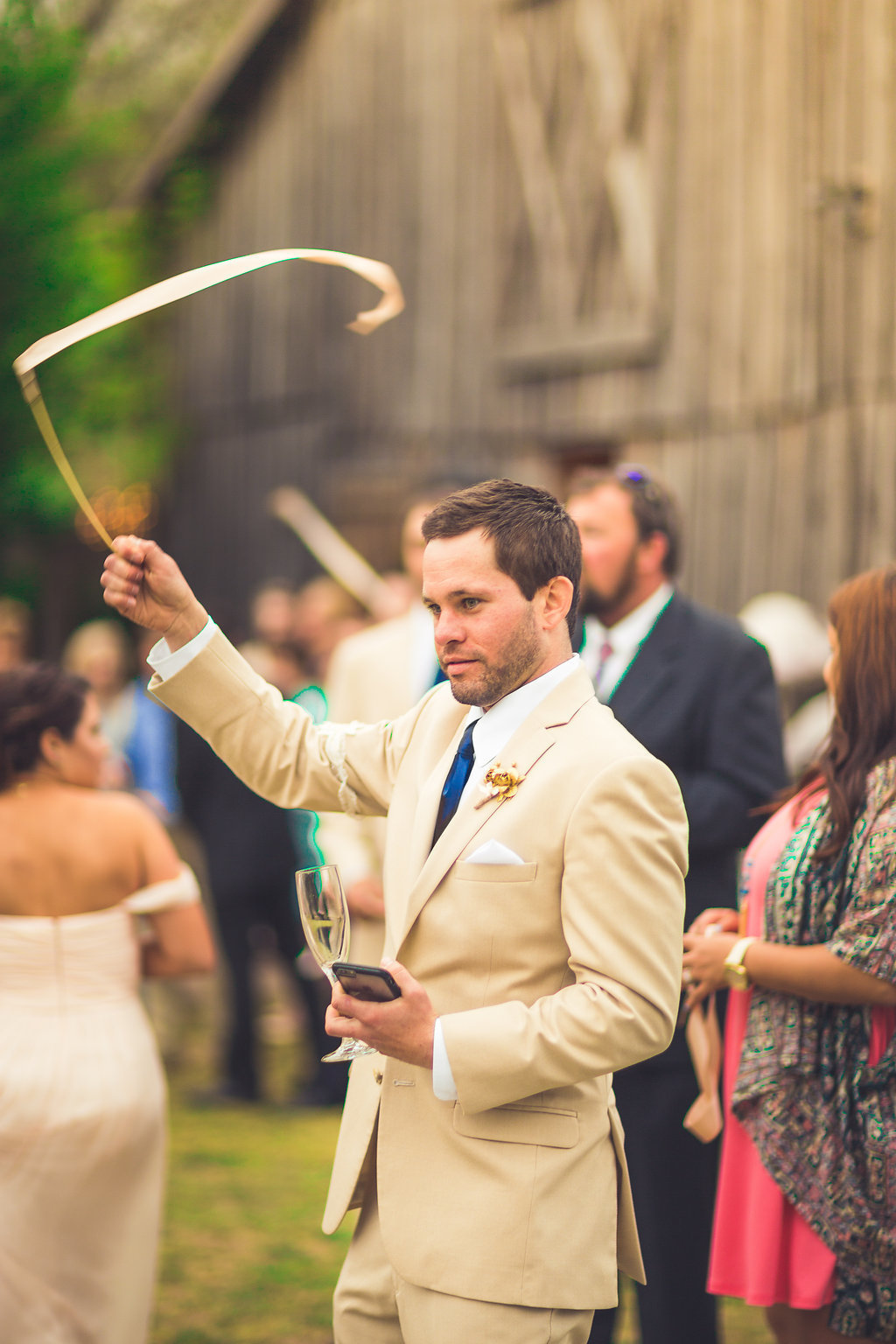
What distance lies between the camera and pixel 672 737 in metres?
3.41

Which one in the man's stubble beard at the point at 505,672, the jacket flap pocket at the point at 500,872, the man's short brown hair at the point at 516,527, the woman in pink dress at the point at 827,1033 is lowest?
the woman in pink dress at the point at 827,1033

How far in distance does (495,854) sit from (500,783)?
0.14 metres

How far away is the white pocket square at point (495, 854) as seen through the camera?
212cm

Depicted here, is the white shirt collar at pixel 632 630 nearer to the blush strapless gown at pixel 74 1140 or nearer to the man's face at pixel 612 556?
the man's face at pixel 612 556

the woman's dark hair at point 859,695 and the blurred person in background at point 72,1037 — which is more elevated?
the woman's dark hair at point 859,695

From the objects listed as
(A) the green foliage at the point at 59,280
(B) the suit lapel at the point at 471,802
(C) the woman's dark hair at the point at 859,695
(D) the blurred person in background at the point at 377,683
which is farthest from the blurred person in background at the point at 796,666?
(A) the green foliage at the point at 59,280

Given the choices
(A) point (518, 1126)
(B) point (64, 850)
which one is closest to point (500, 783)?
(A) point (518, 1126)

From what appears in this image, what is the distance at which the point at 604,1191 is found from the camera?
221 centimetres

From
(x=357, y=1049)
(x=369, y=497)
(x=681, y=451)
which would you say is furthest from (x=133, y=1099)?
(x=369, y=497)

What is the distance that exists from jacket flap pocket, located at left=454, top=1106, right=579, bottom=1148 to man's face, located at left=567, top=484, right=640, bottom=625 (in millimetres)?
1749

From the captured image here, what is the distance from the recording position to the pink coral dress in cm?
284

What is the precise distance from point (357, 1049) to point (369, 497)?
9.67 metres

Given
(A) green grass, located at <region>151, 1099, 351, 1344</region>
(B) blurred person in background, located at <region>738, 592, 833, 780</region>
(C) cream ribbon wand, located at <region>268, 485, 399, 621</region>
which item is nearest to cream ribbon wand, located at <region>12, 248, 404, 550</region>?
(A) green grass, located at <region>151, 1099, 351, 1344</region>

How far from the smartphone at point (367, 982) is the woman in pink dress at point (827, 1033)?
1131 millimetres
